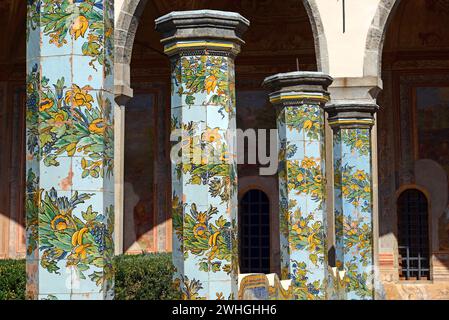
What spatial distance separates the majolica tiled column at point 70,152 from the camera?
5246 millimetres

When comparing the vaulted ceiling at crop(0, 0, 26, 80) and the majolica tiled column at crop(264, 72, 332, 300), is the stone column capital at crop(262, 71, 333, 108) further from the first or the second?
the vaulted ceiling at crop(0, 0, 26, 80)

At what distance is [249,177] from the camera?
19.0 m

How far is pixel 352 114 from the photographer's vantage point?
1284 centimetres

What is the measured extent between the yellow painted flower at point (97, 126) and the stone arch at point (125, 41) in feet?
26.7

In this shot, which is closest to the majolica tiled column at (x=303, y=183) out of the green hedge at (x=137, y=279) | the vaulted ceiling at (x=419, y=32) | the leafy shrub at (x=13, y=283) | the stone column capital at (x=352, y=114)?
the green hedge at (x=137, y=279)

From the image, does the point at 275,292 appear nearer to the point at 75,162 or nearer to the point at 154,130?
the point at 75,162

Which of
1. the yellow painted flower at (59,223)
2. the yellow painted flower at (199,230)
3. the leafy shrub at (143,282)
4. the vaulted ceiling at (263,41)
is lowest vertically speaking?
the leafy shrub at (143,282)

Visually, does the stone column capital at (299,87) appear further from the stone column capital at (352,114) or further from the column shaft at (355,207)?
the column shaft at (355,207)

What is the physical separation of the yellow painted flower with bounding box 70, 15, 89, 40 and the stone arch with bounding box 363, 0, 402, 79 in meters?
8.67

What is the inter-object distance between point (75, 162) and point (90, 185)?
0.17m

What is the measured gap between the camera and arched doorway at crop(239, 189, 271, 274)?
18953 mm

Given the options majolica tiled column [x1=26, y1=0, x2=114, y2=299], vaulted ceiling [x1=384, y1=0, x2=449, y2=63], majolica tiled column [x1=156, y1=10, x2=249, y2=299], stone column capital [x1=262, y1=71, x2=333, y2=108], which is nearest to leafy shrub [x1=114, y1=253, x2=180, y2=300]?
stone column capital [x1=262, y1=71, x2=333, y2=108]
